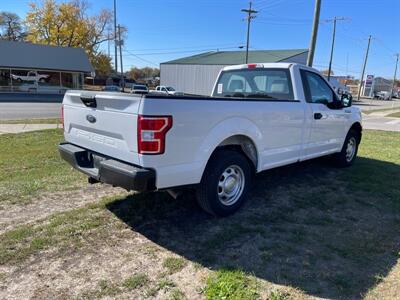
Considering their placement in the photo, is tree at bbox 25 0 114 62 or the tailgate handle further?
tree at bbox 25 0 114 62

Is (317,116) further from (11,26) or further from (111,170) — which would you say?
(11,26)

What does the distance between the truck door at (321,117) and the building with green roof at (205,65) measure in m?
43.3

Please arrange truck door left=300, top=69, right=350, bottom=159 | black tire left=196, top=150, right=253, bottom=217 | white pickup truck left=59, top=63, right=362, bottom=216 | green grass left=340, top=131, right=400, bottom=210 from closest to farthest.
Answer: white pickup truck left=59, top=63, right=362, bottom=216 → black tire left=196, top=150, right=253, bottom=217 → truck door left=300, top=69, right=350, bottom=159 → green grass left=340, top=131, right=400, bottom=210

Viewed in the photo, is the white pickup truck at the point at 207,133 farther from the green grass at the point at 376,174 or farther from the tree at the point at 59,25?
the tree at the point at 59,25

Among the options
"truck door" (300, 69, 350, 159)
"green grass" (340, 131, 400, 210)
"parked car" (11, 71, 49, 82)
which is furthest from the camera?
"parked car" (11, 71, 49, 82)

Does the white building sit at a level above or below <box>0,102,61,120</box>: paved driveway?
above

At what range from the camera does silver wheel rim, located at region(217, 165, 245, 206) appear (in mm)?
4230

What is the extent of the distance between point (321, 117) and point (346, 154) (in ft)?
6.03

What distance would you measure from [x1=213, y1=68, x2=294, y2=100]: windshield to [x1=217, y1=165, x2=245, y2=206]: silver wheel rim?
1576 mm

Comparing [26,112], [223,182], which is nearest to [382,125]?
[223,182]

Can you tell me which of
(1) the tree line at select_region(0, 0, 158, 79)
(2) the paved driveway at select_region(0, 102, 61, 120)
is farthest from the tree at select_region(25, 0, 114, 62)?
(2) the paved driveway at select_region(0, 102, 61, 120)

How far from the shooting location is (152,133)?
3201 millimetres

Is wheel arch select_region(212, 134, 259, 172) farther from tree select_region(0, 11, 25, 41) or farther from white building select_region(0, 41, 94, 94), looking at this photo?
tree select_region(0, 11, 25, 41)

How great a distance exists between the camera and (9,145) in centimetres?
827
